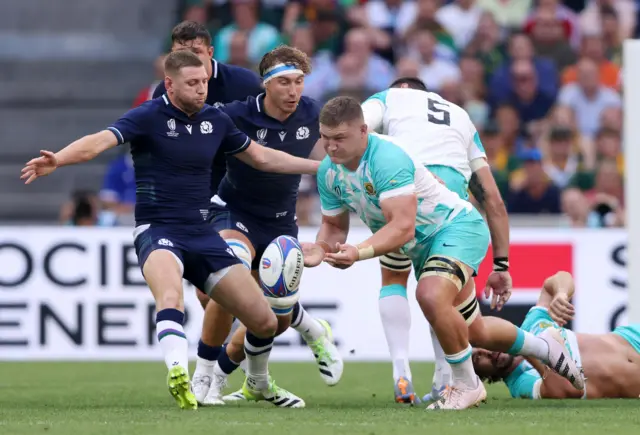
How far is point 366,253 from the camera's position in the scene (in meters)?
7.75

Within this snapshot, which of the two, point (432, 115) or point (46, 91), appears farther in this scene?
point (46, 91)

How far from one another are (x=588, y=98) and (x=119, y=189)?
5711 mm

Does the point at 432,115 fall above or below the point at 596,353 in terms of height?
above

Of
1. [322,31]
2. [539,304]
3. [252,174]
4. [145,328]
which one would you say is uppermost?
[322,31]

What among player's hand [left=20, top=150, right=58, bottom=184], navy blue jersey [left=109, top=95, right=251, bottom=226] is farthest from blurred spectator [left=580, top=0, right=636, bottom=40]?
player's hand [left=20, top=150, right=58, bottom=184]

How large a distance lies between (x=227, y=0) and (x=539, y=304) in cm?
920

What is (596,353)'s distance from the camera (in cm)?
912

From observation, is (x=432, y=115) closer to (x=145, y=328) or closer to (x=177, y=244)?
(x=177, y=244)

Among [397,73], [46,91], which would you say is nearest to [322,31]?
[397,73]

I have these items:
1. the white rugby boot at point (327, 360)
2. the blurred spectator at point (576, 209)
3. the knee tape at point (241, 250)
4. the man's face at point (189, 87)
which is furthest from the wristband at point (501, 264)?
the blurred spectator at point (576, 209)

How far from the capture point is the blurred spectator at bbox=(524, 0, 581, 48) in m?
17.2

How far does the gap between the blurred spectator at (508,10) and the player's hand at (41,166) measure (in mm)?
10419

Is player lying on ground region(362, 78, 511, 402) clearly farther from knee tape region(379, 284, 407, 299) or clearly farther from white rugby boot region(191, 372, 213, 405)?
white rugby boot region(191, 372, 213, 405)

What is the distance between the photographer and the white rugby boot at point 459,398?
816cm
